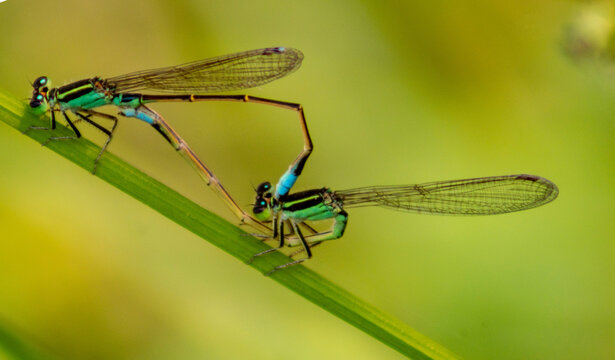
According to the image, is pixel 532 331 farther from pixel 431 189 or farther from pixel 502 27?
pixel 502 27

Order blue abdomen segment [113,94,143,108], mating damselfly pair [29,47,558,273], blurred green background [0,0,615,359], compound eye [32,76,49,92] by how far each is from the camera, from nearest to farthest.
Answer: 1. compound eye [32,76,49,92]
2. mating damselfly pair [29,47,558,273]
3. blue abdomen segment [113,94,143,108]
4. blurred green background [0,0,615,359]

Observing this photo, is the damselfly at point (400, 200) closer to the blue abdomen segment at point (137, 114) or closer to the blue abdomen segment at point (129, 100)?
the blue abdomen segment at point (137, 114)

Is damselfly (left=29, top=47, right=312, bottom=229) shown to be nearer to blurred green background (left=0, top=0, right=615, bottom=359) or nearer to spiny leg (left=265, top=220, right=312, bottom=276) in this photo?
spiny leg (left=265, top=220, right=312, bottom=276)

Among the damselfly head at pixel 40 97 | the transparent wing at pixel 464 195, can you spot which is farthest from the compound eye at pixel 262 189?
the damselfly head at pixel 40 97

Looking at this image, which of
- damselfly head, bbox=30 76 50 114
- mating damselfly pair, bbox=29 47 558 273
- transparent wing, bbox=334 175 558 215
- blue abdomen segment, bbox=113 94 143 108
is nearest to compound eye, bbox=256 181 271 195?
mating damselfly pair, bbox=29 47 558 273

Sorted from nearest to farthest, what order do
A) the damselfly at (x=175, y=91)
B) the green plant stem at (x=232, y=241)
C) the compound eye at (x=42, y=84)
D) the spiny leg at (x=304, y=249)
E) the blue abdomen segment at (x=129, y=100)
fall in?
the green plant stem at (x=232, y=241), the spiny leg at (x=304, y=249), the compound eye at (x=42, y=84), the damselfly at (x=175, y=91), the blue abdomen segment at (x=129, y=100)

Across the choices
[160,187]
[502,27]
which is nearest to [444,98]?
[502,27]
